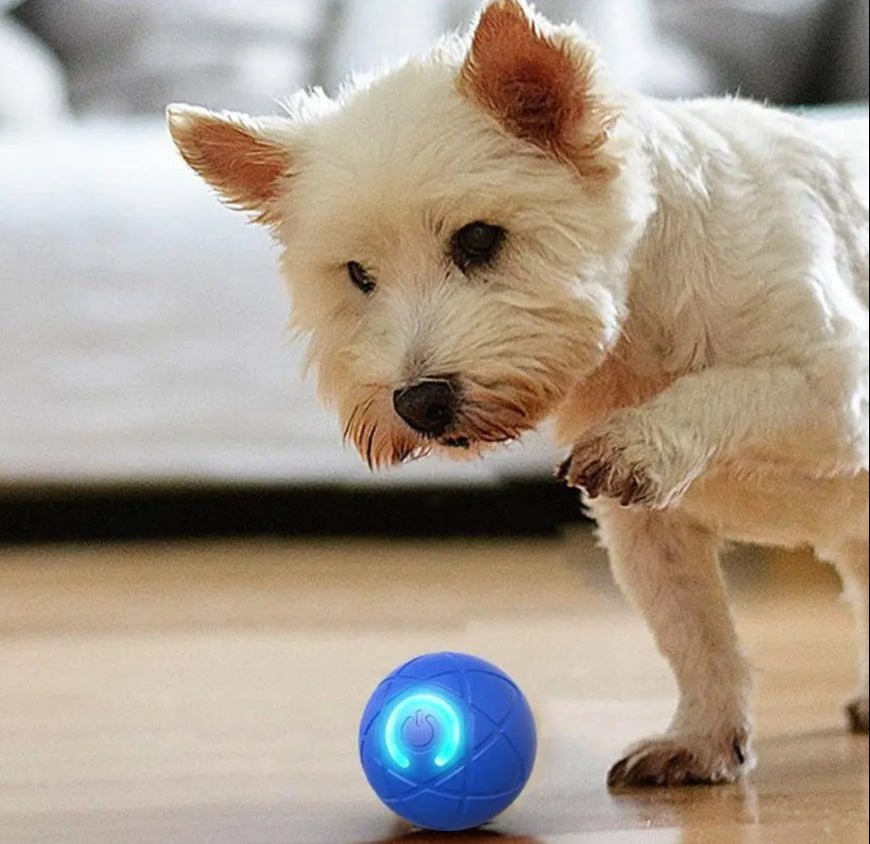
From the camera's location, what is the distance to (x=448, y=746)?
1.53 m

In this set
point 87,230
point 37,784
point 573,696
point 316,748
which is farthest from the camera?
point 87,230

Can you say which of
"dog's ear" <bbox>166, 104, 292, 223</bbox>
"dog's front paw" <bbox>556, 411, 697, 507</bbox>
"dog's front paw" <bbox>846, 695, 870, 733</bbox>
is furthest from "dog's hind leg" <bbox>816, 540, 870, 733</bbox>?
"dog's ear" <bbox>166, 104, 292, 223</bbox>

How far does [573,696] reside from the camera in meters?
2.17

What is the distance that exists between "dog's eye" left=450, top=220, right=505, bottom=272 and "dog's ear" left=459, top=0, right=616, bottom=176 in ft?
0.35

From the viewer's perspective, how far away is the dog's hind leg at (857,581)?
85.6 inches

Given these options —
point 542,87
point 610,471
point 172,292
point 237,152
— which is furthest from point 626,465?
point 172,292

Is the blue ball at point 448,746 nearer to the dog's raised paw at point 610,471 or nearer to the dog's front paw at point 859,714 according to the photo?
the dog's raised paw at point 610,471

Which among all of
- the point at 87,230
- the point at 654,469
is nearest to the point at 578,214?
the point at 654,469

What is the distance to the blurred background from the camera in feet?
9.65

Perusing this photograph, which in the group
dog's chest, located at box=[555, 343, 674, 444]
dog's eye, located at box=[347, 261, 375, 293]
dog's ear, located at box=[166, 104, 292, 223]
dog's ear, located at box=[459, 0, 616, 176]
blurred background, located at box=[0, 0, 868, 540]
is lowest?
blurred background, located at box=[0, 0, 868, 540]

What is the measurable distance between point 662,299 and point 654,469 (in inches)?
9.8

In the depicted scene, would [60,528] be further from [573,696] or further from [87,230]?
[573,696]

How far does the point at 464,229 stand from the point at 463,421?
0.64 ft

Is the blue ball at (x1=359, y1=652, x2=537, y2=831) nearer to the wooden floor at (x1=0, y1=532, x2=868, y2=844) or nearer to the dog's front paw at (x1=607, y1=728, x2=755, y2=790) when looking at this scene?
the wooden floor at (x1=0, y1=532, x2=868, y2=844)
